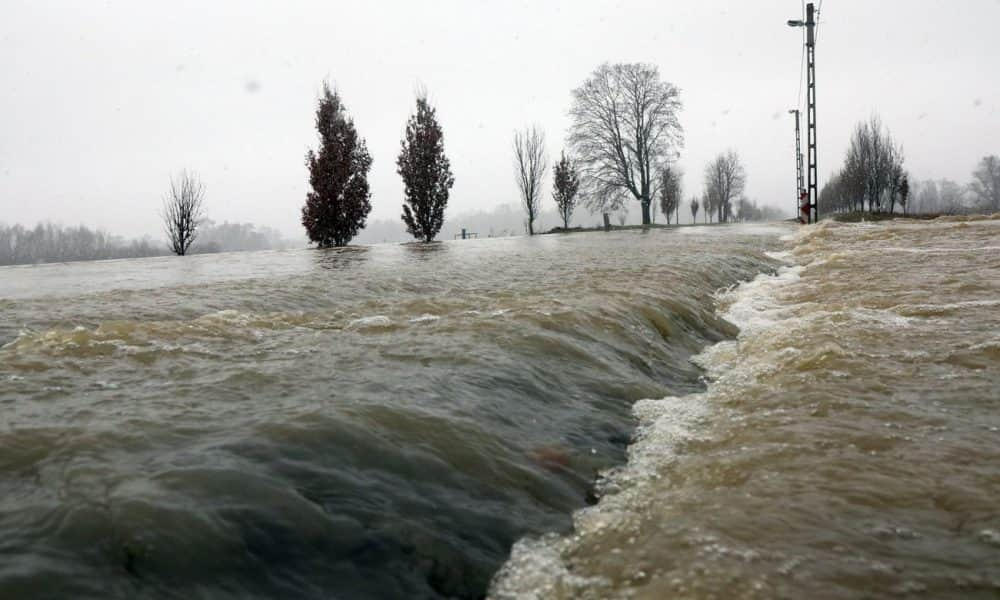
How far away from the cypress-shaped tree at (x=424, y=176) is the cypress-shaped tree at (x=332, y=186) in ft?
10.8

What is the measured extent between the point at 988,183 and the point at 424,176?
7518cm

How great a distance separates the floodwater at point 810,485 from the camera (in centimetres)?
137

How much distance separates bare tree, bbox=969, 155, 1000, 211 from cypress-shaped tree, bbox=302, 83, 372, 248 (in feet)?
239

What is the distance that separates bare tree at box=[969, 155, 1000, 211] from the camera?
67.1 meters

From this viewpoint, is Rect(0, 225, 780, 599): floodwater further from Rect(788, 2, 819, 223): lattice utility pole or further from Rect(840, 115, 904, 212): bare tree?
Rect(840, 115, 904, 212): bare tree

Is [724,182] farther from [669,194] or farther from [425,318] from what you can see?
[425,318]

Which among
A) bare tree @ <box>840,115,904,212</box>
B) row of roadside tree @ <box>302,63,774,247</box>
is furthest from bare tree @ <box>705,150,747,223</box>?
bare tree @ <box>840,115,904,212</box>

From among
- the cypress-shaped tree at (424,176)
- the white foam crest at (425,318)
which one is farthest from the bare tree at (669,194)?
the white foam crest at (425,318)

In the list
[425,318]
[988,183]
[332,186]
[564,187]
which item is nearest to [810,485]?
[425,318]

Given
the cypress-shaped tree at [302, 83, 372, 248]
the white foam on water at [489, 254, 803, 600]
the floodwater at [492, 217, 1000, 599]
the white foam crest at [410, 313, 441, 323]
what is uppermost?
the cypress-shaped tree at [302, 83, 372, 248]

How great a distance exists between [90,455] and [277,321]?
8.20ft

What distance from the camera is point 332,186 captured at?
21234 millimetres

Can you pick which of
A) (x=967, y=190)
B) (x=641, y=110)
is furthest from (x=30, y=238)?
(x=967, y=190)

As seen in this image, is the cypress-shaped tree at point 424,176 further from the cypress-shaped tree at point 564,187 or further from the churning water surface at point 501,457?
the churning water surface at point 501,457
